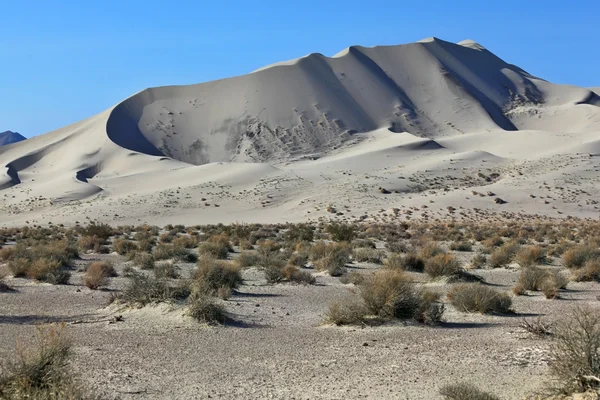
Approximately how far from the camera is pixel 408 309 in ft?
46.1

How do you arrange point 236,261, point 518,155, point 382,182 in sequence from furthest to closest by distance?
point 518,155 → point 382,182 → point 236,261

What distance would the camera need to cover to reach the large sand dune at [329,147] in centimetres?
6962

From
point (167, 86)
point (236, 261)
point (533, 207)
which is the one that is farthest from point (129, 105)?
point (236, 261)

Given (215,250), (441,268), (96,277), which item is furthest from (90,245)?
(441,268)

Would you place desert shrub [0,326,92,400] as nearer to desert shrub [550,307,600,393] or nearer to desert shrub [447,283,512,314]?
desert shrub [550,307,600,393]

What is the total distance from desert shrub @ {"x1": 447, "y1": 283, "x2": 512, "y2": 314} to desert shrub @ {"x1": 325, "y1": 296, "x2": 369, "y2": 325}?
2397mm

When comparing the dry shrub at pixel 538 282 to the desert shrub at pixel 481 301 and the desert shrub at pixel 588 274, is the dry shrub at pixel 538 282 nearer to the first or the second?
the desert shrub at pixel 588 274

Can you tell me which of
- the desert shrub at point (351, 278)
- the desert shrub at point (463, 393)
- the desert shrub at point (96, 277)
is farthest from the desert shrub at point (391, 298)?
the desert shrub at point (96, 277)

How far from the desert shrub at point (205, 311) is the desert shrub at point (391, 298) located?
2.88 metres

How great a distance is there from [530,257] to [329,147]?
79.6 metres

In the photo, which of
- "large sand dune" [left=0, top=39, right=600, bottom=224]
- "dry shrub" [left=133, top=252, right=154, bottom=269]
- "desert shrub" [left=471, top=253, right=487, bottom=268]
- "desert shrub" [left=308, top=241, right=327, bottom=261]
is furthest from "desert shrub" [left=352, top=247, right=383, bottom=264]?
"large sand dune" [left=0, top=39, right=600, bottom=224]

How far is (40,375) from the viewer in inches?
296

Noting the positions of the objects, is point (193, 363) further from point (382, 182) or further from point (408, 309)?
point (382, 182)

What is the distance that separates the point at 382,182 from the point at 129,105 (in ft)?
182
